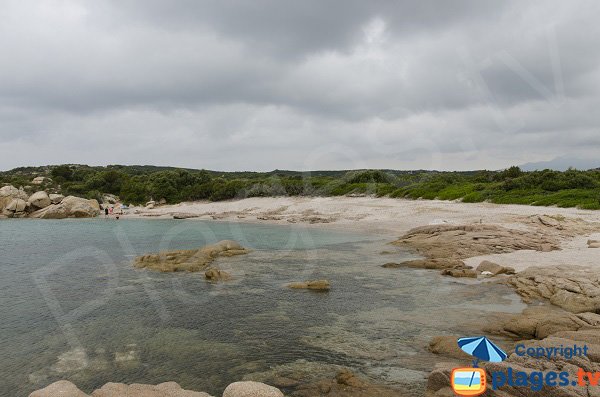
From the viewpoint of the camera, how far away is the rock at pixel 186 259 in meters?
23.6

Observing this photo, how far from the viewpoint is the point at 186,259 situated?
26.0 m

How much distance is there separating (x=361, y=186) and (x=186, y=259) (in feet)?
162

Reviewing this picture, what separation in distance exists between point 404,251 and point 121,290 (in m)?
18.7

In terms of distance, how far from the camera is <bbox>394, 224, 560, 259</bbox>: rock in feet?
77.5

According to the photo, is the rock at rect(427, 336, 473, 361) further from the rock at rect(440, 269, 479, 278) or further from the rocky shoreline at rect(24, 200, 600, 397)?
the rock at rect(440, 269, 479, 278)

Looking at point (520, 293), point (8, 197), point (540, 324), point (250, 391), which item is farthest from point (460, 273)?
point (8, 197)

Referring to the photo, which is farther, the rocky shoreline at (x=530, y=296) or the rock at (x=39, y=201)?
the rock at (x=39, y=201)

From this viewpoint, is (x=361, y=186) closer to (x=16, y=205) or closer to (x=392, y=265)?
(x=392, y=265)

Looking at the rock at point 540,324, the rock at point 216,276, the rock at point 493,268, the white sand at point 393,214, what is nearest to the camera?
the rock at point 540,324

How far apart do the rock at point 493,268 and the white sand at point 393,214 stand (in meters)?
1.16

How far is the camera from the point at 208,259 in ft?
86.4

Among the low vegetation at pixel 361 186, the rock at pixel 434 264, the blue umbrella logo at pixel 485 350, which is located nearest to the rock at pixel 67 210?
the low vegetation at pixel 361 186

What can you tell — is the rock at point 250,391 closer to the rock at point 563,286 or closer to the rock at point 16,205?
the rock at point 563,286

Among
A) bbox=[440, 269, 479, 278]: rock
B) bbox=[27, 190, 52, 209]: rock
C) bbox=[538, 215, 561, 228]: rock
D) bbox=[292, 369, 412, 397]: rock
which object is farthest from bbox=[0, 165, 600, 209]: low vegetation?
bbox=[292, 369, 412, 397]: rock
